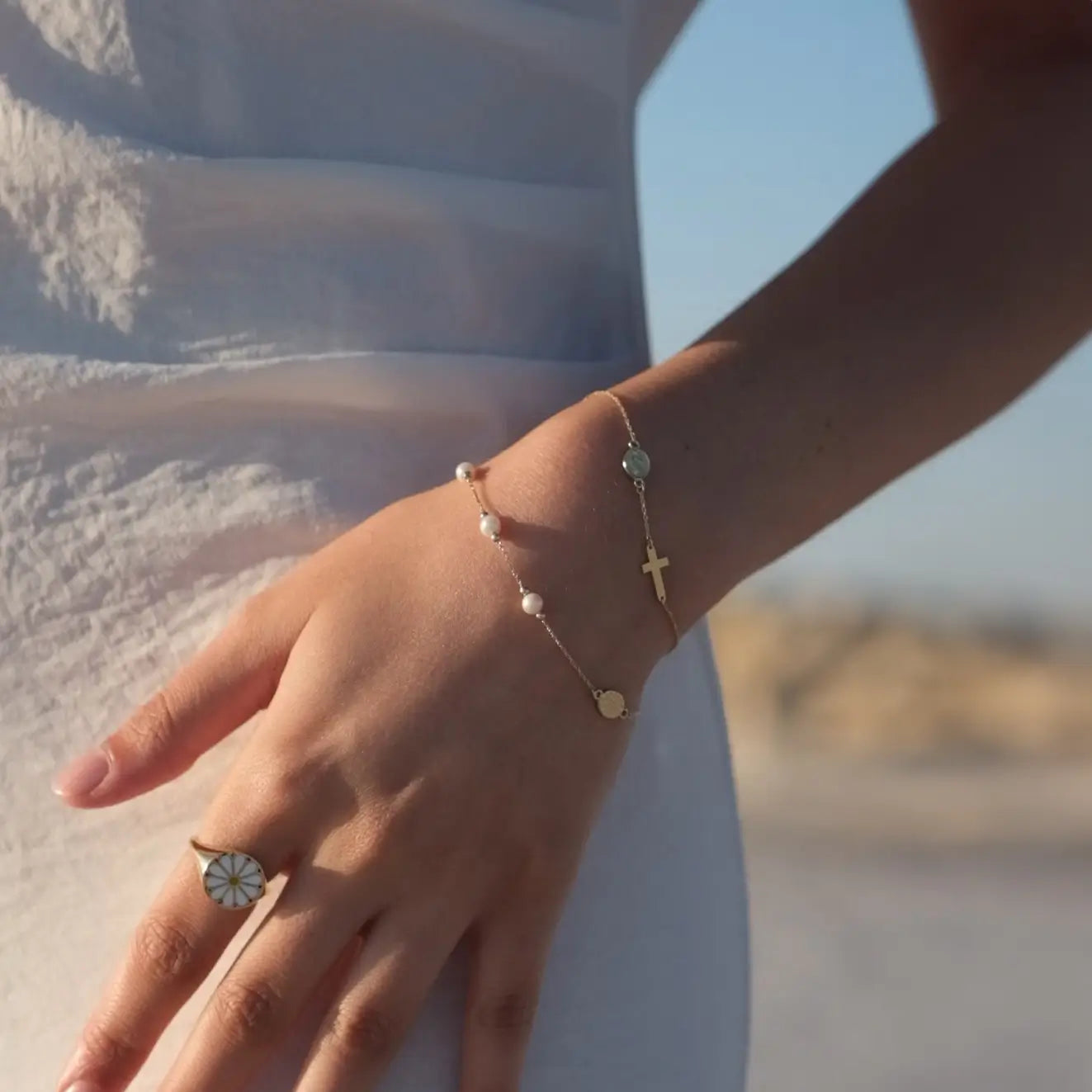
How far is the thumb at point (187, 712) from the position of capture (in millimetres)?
682

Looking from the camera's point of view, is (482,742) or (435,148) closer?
(482,742)

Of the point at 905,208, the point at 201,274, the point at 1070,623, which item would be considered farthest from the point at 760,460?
the point at 1070,623

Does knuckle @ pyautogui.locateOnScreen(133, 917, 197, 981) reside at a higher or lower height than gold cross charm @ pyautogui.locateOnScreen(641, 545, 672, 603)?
lower

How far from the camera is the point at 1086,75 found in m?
0.88

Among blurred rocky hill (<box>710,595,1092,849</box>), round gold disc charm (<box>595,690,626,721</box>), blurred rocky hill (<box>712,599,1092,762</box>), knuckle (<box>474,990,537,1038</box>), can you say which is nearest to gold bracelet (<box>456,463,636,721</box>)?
round gold disc charm (<box>595,690,626,721</box>)

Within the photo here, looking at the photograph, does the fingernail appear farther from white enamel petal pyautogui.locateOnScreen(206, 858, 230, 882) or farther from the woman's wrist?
the woman's wrist

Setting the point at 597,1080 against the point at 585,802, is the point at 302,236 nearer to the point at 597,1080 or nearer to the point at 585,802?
the point at 585,802

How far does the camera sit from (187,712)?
2.24ft

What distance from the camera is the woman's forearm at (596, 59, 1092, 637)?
74 centimetres

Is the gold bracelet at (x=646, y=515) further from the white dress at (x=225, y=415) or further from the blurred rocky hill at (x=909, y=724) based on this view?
the blurred rocky hill at (x=909, y=724)

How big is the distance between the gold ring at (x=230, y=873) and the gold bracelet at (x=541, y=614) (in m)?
0.16

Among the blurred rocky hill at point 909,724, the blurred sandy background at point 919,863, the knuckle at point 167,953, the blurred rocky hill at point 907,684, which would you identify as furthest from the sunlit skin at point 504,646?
the blurred rocky hill at point 907,684

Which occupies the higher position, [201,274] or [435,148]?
[435,148]

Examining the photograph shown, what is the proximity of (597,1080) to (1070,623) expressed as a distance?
16167 millimetres
